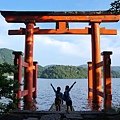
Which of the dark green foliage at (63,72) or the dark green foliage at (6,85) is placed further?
the dark green foliage at (63,72)

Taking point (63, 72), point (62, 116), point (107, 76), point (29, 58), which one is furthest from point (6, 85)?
point (63, 72)

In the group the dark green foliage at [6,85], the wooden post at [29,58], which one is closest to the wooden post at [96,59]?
the wooden post at [29,58]

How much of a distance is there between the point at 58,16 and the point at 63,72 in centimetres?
5491

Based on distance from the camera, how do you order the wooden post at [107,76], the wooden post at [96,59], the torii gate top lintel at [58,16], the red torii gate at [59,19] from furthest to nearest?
the torii gate top lintel at [58,16]
the red torii gate at [59,19]
the wooden post at [96,59]
the wooden post at [107,76]

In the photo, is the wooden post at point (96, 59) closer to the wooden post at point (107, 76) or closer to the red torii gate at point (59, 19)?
the red torii gate at point (59, 19)

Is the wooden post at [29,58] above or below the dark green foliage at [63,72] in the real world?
below

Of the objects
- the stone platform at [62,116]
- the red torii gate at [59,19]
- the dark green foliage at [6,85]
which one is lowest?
the stone platform at [62,116]

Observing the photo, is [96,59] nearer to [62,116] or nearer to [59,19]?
[59,19]

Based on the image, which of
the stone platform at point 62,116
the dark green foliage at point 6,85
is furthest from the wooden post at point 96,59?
the dark green foliage at point 6,85

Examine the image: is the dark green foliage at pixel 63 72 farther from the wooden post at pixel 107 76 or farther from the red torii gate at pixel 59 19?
the wooden post at pixel 107 76

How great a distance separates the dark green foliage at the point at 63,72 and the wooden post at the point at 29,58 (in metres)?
51.8

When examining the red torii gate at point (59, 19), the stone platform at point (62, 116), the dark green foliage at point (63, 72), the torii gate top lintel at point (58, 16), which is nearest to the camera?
the stone platform at point (62, 116)

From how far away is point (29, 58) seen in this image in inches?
390

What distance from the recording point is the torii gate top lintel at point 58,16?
995 cm
